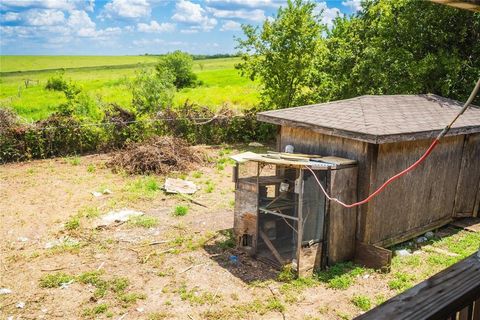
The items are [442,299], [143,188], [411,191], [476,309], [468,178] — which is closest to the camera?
[442,299]

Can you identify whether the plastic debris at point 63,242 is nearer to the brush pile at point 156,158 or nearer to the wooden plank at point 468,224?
the brush pile at point 156,158

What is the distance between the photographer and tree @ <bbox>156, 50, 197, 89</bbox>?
52.3 m

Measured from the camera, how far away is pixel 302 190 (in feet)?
26.6

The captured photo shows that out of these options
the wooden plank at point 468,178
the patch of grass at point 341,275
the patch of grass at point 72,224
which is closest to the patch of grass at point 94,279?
the patch of grass at point 72,224

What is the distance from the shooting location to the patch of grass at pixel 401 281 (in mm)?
7990

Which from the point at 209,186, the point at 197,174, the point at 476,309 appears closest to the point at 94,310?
the point at 476,309

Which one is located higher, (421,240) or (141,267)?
(421,240)

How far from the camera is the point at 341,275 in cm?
847

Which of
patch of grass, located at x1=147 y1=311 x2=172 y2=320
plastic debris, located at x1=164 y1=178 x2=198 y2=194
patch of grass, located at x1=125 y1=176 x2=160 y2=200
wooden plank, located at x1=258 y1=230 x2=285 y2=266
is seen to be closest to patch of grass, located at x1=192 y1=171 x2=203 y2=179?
plastic debris, located at x1=164 y1=178 x2=198 y2=194

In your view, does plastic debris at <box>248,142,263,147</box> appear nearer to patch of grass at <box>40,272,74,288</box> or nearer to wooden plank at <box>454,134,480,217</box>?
wooden plank at <box>454,134,480,217</box>

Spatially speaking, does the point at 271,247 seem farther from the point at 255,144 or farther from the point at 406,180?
the point at 255,144

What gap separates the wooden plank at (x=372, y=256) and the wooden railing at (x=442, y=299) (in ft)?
23.6

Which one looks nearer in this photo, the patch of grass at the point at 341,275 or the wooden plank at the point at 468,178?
the patch of grass at the point at 341,275

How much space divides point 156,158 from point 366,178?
9680 millimetres
